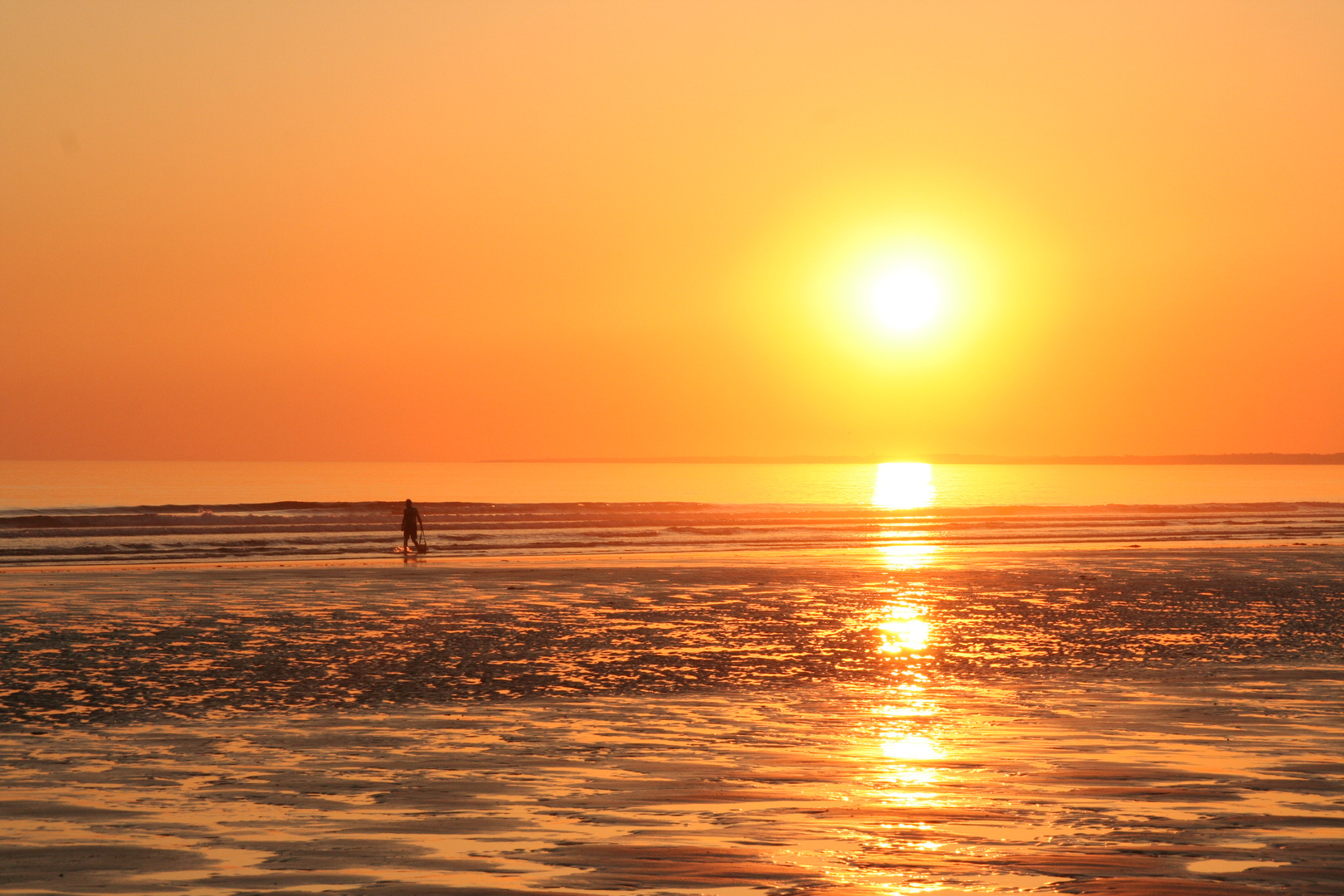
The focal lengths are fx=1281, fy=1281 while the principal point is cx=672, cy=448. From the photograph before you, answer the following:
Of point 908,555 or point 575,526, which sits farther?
point 575,526

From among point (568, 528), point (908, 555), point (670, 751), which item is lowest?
point (670, 751)

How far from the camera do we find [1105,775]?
10.4 metres

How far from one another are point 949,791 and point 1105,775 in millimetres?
1501

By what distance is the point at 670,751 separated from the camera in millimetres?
11586

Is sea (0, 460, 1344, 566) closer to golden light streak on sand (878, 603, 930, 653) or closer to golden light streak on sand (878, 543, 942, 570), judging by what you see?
golden light streak on sand (878, 543, 942, 570)

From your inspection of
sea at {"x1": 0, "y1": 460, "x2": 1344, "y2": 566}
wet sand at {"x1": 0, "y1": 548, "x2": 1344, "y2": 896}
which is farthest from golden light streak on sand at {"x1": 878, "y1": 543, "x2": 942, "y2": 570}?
wet sand at {"x1": 0, "y1": 548, "x2": 1344, "y2": 896}

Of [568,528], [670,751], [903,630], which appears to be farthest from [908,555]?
[670,751]

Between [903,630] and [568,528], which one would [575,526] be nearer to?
[568,528]

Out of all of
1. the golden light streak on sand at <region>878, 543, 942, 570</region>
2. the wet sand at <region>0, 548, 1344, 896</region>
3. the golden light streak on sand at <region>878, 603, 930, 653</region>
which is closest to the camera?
the wet sand at <region>0, 548, 1344, 896</region>

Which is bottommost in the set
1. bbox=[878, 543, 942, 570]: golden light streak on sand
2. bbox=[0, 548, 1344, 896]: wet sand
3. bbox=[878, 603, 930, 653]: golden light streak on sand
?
Answer: bbox=[0, 548, 1344, 896]: wet sand

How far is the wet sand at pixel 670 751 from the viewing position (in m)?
7.87

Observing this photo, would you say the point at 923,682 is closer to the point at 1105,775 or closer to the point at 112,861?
the point at 1105,775

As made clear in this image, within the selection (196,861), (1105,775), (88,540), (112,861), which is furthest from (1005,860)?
(88,540)

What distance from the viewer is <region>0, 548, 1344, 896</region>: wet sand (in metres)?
7.87
